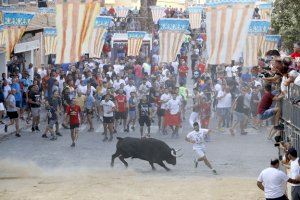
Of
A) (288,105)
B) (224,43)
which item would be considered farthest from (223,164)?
(288,105)

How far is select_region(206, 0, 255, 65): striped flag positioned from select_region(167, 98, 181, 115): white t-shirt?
7230mm

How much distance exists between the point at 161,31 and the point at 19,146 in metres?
6.24

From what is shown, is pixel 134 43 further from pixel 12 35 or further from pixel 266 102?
pixel 266 102

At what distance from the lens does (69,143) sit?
25188 millimetres

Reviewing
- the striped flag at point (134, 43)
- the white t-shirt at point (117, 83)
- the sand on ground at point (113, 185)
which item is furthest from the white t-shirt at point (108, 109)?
the striped flag at point (134, 43)

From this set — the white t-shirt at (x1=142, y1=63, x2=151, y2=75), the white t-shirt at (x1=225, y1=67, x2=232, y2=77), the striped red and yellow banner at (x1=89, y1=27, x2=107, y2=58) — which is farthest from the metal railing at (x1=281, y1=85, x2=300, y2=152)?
the white t-shirt at (x1=142, y1=63, x2=151, y2=75)

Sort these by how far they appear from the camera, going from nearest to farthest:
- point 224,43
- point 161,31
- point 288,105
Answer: point 288,105 < point 224,43 < point 161,31

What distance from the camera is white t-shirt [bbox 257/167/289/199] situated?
14.1 meters

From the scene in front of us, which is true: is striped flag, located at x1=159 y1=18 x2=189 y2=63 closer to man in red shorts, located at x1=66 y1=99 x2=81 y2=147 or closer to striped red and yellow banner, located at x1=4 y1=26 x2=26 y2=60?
man in red shorts, located at x1=66 y1=99 x2=81 y2=147

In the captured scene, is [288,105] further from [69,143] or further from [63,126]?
[63,126]

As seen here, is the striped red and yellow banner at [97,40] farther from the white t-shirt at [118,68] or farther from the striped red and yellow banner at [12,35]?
the white t-shirt at [118,68]

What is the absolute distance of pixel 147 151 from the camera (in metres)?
21.0

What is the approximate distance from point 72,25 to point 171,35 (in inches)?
247

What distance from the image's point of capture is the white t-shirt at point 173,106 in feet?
87.7
